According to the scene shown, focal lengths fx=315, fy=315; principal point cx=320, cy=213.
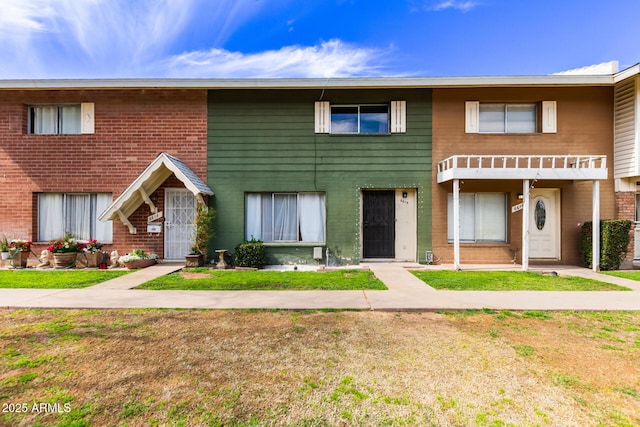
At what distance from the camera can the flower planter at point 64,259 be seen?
30.6 feet

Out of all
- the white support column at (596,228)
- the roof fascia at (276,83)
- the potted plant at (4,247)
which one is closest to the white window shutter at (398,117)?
the roof fascia at (276,83)

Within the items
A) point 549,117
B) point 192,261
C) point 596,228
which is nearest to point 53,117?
point 192,261

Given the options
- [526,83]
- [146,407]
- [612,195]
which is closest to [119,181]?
[146,407]

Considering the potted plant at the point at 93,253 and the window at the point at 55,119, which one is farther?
the window at the point at 55,119

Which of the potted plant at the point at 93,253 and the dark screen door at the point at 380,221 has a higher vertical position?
the dark screen door at the point at 380,221

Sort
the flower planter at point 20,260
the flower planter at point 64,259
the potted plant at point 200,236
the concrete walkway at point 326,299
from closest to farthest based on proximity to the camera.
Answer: the concrete walkway at point 326,299 < the flower planter at point 64,259 < the potted plant at point 200,236 < the flower planter at point 20,260

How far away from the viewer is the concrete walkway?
17.7 feet

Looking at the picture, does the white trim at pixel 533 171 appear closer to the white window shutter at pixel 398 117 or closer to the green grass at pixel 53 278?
the white window shutter at pixel 398 117

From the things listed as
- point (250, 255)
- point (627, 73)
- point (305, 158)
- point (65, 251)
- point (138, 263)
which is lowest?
point (138, 263)

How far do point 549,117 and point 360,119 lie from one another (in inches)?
235

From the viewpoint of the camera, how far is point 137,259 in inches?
369

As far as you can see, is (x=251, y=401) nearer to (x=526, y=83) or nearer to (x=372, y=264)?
(x=372, y=264)

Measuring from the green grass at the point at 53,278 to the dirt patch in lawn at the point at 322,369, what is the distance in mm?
2328

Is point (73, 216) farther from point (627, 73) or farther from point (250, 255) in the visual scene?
point (627, 73)
